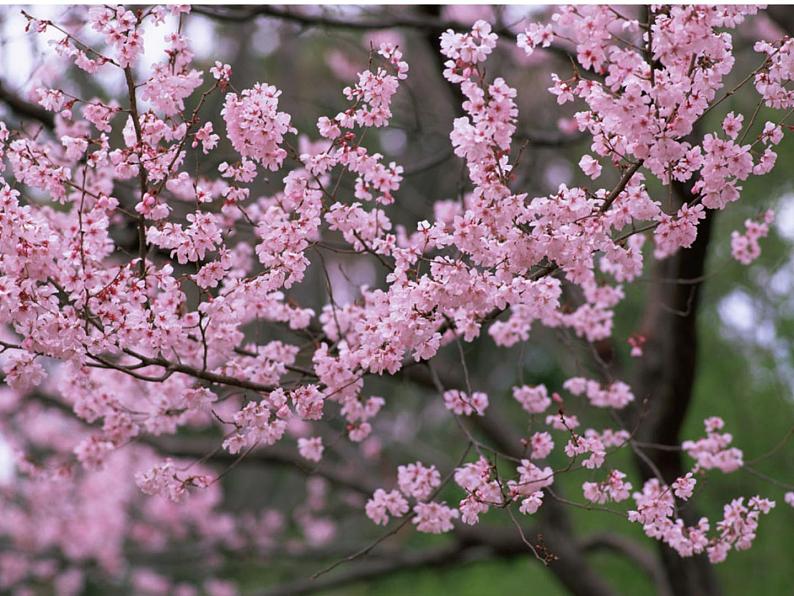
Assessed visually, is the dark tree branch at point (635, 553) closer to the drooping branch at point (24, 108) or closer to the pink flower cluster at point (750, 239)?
the pink flower cluster at point (750, 239)

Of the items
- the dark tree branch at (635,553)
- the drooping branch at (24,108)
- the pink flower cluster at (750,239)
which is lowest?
the dark tree branch at (635,553)

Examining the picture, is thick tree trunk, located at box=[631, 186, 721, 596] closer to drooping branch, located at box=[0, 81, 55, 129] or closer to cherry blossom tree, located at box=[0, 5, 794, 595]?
cherry blossom tree, located at box=[0, 5, 794, 595]

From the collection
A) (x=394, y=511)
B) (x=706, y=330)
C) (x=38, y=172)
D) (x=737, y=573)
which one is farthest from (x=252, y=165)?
(x=706, y=330)

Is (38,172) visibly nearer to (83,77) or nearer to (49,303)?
(49,303)

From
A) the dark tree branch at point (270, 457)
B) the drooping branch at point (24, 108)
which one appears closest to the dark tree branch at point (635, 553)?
the dark tree branch at point (270, 457)

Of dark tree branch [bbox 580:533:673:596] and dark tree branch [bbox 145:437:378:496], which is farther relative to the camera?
dark tree branch [bbox 145:437:378:496]

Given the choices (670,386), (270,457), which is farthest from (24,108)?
(670,386)

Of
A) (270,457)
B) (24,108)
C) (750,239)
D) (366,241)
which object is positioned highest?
(24,108)

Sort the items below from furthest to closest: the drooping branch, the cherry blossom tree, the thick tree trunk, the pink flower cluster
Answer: the thick tree trunk → the drooping branch → the pink flower cluster → the cherry blossom tree

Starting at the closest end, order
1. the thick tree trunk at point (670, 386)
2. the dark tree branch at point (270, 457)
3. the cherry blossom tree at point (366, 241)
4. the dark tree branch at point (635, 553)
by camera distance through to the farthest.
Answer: the cherry blossom tree at point (366, 241), the thick tree trunk at point (670, 386), the dark tree branch at point (635, 553), the dark tree branch at point (270, 457)

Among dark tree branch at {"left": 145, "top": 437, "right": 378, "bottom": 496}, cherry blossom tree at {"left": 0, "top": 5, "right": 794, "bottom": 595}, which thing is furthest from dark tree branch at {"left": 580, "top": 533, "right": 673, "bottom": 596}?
cherry blossom tree at {"left": 0, "top": 5, "right": 794, "bottom": 595}

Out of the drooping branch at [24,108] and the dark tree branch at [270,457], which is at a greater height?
the drooping branch at [24,108]

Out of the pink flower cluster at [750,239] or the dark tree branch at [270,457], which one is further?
the dark tree branch at [270,457]

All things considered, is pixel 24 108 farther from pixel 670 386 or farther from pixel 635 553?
pixel 635 553
